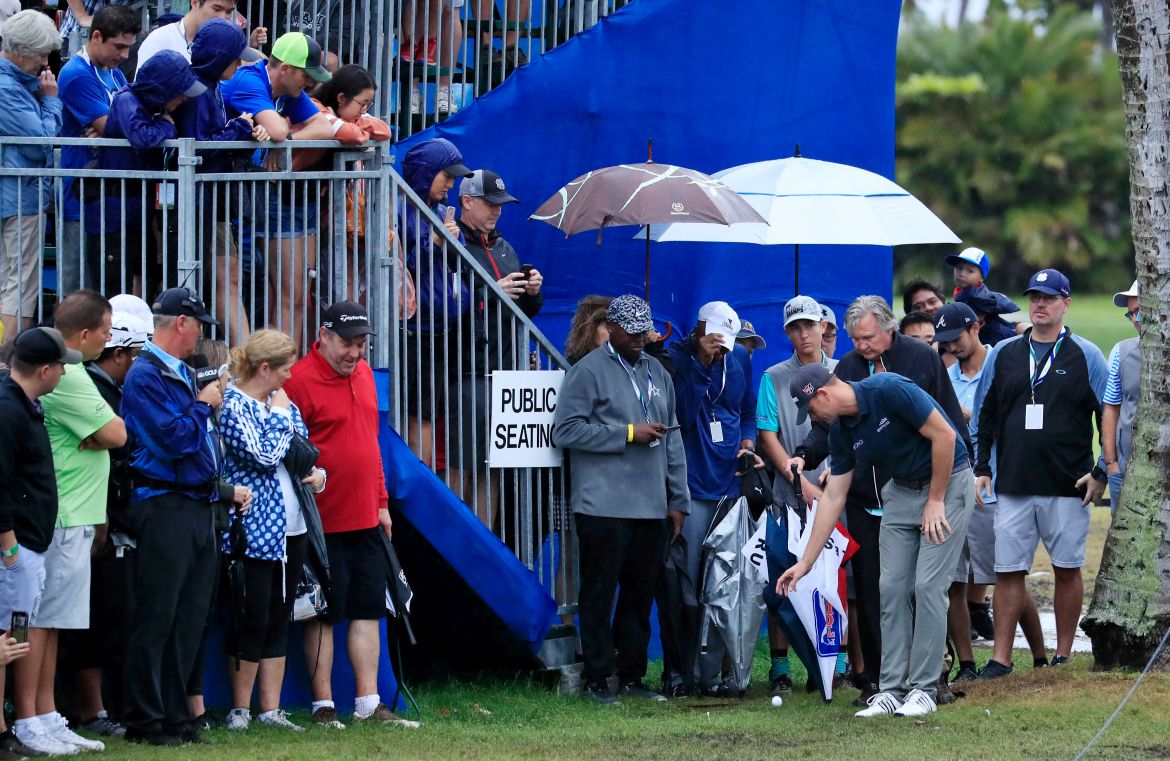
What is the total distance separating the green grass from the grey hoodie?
1126mm

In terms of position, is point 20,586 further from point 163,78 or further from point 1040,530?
point 1040,530

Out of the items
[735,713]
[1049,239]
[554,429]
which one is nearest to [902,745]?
[735,713]

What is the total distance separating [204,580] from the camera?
732cm

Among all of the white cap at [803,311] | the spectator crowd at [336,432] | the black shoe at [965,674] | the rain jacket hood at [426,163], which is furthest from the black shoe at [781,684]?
the rain jacket hood at [426,163]

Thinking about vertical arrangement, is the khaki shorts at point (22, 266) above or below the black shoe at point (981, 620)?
above

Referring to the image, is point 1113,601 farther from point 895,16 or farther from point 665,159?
point 895,16

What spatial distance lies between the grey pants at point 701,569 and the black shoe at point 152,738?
3349 mm

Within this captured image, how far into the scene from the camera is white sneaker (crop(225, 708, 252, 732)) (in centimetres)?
761

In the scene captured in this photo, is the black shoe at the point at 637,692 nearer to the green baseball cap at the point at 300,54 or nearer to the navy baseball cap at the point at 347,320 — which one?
the navy baseball cap at the point at 347,320

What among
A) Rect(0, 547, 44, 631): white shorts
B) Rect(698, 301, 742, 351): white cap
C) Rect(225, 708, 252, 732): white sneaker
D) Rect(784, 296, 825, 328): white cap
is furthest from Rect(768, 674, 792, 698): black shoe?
Rect(0, 547, 44, 631): white shorts

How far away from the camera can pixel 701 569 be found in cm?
964

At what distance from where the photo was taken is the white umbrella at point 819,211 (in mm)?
10102

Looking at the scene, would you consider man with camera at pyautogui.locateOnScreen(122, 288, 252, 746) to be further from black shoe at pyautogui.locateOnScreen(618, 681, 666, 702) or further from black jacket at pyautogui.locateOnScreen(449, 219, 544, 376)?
black shoe at pyautogui.locateOnScreen(618, 681, 666, 702)

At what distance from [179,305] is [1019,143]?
152ft
